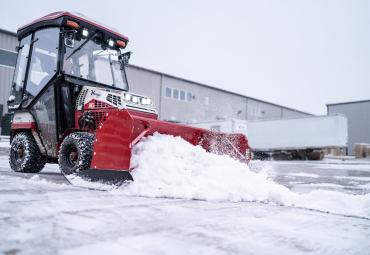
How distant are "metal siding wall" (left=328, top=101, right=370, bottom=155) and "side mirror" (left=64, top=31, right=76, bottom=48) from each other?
134ft

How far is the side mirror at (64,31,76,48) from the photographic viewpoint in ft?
20.3

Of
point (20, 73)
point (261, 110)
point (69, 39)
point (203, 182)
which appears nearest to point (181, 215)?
point (203, 182)

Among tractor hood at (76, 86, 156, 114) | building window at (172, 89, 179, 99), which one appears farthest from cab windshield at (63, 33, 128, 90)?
building window at (172, 89, 179, 99)

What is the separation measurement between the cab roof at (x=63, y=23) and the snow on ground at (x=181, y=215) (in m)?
2.81

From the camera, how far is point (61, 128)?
6379mm

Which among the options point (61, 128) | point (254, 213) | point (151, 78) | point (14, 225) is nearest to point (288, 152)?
point (151, 78)

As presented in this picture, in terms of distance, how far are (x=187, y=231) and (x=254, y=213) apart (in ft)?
3.71

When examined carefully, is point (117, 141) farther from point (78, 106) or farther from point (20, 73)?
point (20, 73)

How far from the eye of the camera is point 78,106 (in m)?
6.30

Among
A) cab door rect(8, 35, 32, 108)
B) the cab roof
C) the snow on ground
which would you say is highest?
the cab roof

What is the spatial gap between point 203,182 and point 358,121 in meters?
A: 41.7

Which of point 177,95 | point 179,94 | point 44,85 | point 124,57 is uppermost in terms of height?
point 179,94

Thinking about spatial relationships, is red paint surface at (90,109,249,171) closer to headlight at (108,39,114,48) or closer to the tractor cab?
the tractor cab

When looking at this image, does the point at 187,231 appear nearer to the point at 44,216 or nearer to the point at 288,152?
the point at 44,216
